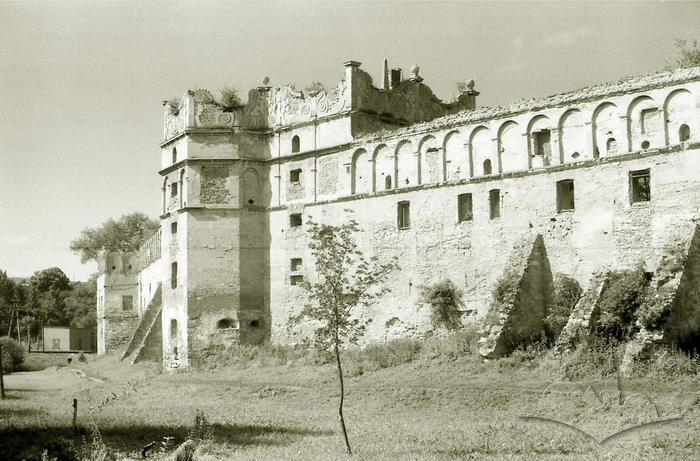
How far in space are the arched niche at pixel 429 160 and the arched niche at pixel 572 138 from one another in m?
5.01

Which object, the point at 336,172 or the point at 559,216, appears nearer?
the point at 559,216

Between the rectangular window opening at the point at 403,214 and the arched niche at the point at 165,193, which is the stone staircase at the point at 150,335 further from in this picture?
the rectangular window opening at the point at 403,214

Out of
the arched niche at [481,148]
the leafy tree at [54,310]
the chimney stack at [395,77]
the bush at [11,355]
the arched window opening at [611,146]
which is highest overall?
the chimney stack at [395,77]

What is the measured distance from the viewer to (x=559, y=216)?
27906mm

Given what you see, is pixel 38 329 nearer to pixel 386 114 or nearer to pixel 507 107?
pixel 386 114

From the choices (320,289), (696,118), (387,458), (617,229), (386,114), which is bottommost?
(387,458)

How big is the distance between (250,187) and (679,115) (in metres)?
18.3

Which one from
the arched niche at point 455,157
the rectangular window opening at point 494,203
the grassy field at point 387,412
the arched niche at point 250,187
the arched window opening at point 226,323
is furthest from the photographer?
the arched niche at point 250,187

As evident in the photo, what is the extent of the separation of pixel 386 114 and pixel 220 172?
764 centimetres

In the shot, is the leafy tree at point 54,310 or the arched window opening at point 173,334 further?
the leafy tree at point 54,310

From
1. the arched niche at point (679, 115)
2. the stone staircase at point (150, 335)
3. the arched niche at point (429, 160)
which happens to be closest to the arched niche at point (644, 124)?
the arched niche at point (679, 115)

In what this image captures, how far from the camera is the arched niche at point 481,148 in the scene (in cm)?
3004

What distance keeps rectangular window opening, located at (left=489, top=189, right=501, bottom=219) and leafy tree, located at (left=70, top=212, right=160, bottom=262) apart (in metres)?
54.0

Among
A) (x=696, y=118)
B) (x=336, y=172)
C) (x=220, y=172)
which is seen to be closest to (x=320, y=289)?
(x=696, y=118)
